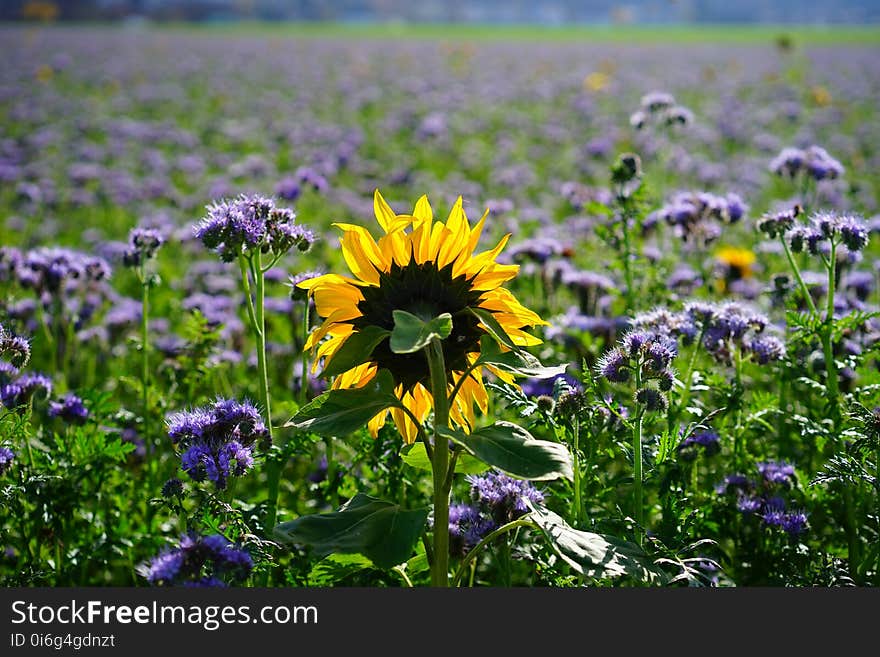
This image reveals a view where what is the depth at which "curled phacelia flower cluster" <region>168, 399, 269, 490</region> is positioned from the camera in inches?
98.7

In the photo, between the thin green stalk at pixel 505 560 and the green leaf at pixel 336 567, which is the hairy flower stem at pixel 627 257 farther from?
the green leaf at pixel 336 567

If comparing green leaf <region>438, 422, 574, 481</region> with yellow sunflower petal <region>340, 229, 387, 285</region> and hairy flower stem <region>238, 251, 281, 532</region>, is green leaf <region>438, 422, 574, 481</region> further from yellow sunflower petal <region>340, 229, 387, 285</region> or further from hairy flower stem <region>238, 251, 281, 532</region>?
hairy flower stem <region>238, 251, 281, 532</region>

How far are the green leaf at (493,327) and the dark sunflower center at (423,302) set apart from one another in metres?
0.05

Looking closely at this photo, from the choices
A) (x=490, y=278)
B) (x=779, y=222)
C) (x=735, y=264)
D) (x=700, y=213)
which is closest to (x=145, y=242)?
(x=490, y=278)

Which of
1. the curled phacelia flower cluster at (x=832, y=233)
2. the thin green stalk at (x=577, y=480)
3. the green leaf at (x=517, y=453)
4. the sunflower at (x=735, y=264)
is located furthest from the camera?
the sunflower at (x=735, y=264)

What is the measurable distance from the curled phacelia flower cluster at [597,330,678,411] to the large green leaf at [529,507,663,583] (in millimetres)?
501

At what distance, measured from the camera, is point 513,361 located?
2213 mm

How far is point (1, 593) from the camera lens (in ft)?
7.50

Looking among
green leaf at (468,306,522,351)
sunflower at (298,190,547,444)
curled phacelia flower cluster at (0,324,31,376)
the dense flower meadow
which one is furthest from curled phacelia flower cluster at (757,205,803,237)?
curled phacelia flower cluster at (0,324,31,376)

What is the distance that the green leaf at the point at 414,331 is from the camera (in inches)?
77.2

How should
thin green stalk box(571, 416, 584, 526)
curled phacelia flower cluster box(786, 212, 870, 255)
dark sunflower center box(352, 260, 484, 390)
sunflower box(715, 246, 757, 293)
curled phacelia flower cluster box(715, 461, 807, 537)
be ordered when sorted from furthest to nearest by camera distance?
sunflower box(715, 246, 757, 293) → curled phacelia flower cluster box(786, 212, 870, 255) → curled phacelia flower cluster box(715, 461, 807, 537) → thin green stalk box(571, 416, 584, 526) → dark sunflower center box(352, 260, 484, 390)

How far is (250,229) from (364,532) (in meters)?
1.06

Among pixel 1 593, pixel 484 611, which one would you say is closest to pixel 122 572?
pixel 1 593

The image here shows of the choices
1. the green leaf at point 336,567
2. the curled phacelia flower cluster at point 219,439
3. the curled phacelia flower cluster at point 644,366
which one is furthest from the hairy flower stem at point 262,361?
the curled phacelia flower cluster at point 644,366
